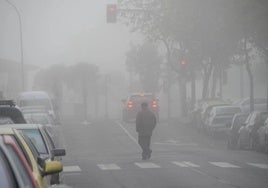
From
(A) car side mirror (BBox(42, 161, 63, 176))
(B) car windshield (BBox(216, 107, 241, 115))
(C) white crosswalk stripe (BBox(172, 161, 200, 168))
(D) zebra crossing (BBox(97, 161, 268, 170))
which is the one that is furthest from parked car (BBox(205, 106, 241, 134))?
(A) car side mirror (BBox(42, 161, 63, 176))

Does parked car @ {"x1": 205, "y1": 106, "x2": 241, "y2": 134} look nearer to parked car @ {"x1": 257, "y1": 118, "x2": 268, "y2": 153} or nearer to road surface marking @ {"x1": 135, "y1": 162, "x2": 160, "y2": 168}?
parked car @ {"x1": 257, "y1": 118, "x2": 268, "y2": 153}

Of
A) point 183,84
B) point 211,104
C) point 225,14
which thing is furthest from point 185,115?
point 225,14

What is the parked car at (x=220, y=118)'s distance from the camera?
134ft

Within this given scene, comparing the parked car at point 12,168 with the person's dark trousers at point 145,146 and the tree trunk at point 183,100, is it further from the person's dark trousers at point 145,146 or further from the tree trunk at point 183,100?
the tree trunk at point 183,100

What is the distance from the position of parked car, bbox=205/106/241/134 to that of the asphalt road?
721 mm

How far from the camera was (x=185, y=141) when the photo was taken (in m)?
38.6

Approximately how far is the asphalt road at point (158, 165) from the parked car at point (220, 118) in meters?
0.72

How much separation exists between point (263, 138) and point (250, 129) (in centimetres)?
211

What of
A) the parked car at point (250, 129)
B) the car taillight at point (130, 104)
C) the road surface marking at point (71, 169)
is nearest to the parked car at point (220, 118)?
the parked car at point (250, 129)

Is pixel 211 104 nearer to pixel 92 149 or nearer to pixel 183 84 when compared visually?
pixel 92 149

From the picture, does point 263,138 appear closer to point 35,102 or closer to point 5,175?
point 35,102

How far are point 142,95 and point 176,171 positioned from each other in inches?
1169

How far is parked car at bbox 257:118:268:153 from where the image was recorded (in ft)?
93.2

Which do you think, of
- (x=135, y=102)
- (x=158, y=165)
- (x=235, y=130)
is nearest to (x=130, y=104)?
(x=135, y=102)
